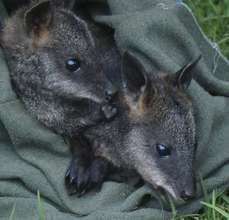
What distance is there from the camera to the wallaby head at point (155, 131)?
14.6ft

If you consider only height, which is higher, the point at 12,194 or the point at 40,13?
the point at 40,13

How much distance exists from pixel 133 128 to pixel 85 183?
45cm

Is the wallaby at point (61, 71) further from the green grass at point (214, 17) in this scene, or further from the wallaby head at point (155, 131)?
the green grass at point (214, 17)

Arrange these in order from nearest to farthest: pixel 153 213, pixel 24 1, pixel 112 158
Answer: pixel 153 213, pixel 112 158, pixel 24 1

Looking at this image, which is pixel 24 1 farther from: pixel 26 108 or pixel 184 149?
pixel 184 149

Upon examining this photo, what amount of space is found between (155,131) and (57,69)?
76 centimetres

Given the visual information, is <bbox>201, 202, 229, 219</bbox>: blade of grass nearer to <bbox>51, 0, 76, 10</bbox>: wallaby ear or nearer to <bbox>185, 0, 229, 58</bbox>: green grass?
<bbox>51, 0, 76, 10</bbox>: wallaby ear

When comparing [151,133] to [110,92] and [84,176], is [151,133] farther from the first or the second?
[84,176]

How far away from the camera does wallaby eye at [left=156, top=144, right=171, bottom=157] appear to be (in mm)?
4512

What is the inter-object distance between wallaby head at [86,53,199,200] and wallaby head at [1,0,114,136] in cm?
19

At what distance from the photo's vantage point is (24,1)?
520cm

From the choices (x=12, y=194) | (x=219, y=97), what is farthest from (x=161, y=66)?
(x=12, y=194)

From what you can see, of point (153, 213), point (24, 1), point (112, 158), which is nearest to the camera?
point (153, 213)

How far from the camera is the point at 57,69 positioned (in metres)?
4.83
